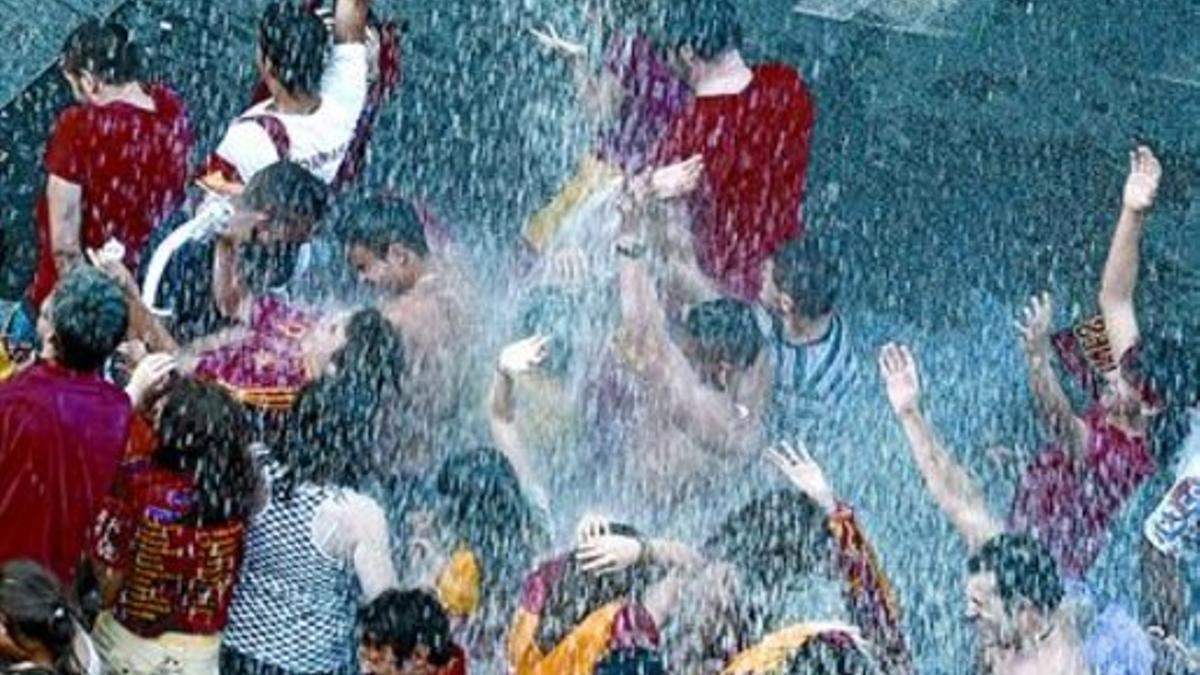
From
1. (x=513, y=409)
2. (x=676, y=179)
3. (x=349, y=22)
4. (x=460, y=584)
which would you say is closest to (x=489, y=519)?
(x=460, y=584)

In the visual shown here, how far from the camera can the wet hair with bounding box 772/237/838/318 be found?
10.3 m

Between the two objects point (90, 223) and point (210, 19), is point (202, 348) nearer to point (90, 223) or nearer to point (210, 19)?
point (90, 223)

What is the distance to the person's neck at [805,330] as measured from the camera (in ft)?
34.0

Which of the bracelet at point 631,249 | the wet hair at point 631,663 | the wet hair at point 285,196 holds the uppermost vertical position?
the wet hair at point 285,196

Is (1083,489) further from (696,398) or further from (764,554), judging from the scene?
(764,554)

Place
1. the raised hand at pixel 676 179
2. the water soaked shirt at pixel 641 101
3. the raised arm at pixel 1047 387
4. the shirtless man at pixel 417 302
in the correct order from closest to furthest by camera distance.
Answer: the shirtless man at pixel 417 302, the raised arm at pixel 1047 387, the raised hand at pixel 676 179, the water soaked shirt at pixel 641 101

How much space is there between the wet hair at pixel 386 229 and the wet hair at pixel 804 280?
0.88 metres

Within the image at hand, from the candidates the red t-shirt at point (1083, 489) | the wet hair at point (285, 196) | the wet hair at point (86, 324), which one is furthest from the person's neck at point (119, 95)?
the red t-shirt at point (1083, 489)

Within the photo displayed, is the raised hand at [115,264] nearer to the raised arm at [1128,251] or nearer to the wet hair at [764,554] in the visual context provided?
the wet hair at [764,554]

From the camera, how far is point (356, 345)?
9.51 metres

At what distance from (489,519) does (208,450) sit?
844 mm

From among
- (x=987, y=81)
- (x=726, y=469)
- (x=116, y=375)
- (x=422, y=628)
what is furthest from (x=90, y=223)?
(x=987, y=81)

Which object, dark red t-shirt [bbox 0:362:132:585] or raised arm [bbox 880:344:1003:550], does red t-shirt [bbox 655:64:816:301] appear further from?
dark red t-shirt [bbox 0:362:132:585]

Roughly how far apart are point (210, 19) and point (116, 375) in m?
3.00
